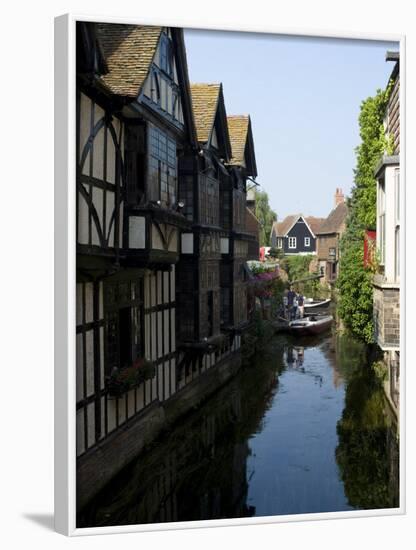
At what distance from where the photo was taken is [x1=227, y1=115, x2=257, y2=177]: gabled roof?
1201 cm

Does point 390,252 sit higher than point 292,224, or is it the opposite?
point 292,224

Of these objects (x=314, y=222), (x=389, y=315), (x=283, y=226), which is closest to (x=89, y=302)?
(x=283, y=226)

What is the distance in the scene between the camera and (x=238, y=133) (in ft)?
40.3

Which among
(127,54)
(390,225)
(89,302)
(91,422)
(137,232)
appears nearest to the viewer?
(91,422)

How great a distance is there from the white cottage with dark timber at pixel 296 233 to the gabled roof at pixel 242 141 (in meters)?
0.94

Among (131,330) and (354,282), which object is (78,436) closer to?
(131,330)

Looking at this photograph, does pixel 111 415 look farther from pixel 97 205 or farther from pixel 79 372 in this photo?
pixel 97 205

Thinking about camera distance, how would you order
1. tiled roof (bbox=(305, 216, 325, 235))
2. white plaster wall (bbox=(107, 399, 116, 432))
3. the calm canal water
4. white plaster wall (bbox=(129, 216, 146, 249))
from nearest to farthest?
1. the calm canal water
2. white plaster wall (bbox=(107, 399, 116, 432))
3. white plaster wall (bbox=(129, 216, 146, 249))
4. tiled roof (bbox=(305, 216, 325, 235))

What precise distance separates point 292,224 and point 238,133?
1.66 meters

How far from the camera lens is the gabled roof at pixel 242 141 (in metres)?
12.0

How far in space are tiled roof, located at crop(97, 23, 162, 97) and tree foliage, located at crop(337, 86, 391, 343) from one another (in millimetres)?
3587

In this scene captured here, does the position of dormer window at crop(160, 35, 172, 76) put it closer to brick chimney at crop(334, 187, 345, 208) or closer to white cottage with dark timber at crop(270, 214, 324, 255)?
white cottage with dark timber at crop(270, 214, 324, 255)

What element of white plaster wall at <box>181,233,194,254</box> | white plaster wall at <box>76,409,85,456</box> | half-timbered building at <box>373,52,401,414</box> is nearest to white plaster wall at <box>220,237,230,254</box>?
white plaster wall at <box>181,233,194,254</box>
